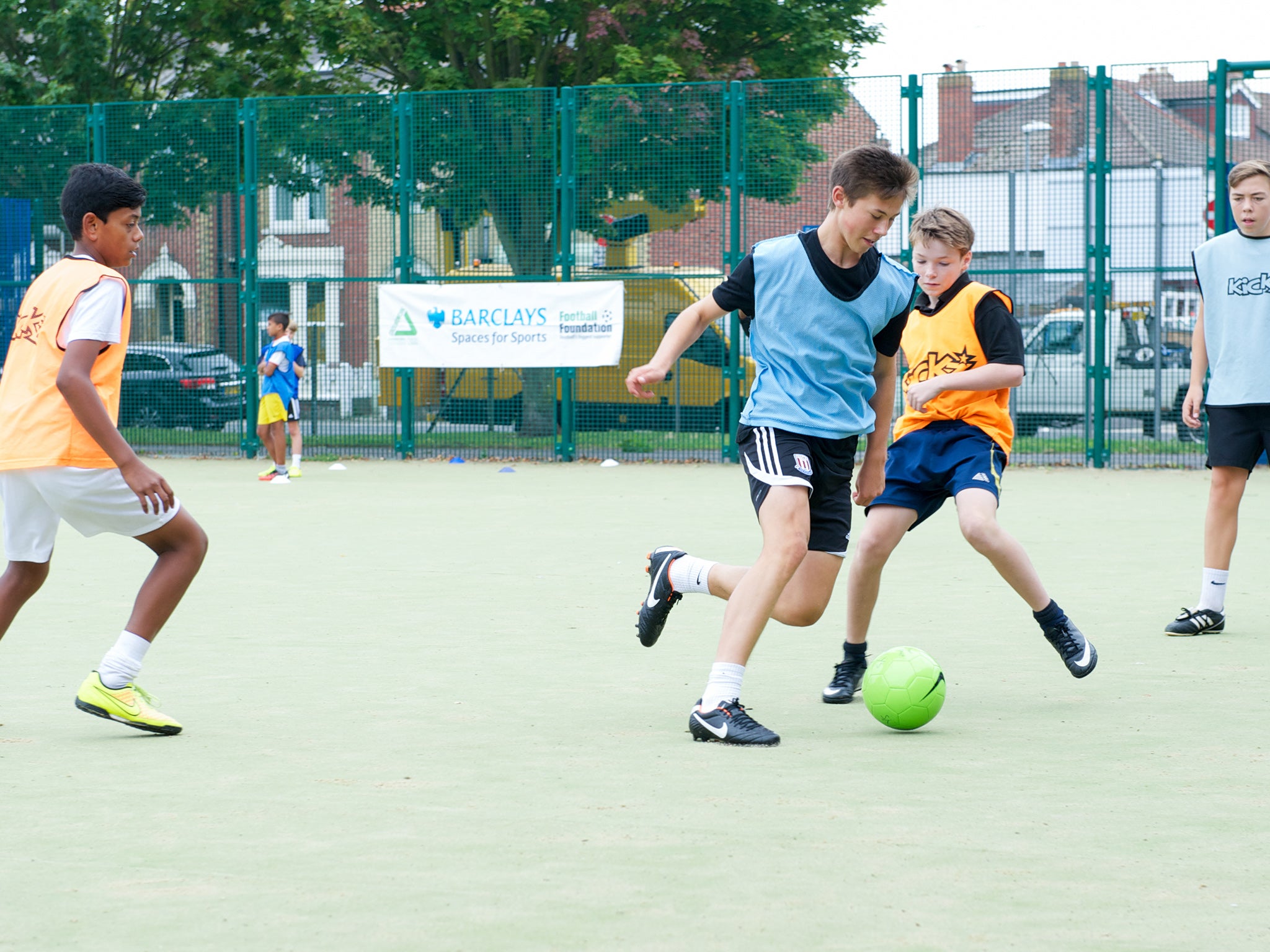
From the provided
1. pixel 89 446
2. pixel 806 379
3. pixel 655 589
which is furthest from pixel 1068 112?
pixel 89 446

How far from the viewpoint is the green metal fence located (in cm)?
1600

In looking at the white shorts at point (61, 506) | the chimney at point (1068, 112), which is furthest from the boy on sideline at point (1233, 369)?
the chimney at point (1068, 112)

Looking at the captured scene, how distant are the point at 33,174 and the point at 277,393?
5.35 metres

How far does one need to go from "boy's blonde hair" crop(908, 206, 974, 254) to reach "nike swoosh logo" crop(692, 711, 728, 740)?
184cm

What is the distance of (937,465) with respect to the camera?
5594 millimetres

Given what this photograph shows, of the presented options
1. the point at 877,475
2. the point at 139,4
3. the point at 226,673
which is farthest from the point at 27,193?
the point at 877,475

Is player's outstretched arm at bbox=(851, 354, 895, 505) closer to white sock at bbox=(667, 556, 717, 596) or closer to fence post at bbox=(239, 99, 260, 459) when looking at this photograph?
white sock at bbox=(667, 556, 717, 596)

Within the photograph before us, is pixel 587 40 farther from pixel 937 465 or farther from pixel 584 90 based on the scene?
pixel 937 465

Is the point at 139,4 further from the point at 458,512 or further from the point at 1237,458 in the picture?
the point at 1237,458

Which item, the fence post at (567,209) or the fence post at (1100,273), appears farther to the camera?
the fence post at (567,209)

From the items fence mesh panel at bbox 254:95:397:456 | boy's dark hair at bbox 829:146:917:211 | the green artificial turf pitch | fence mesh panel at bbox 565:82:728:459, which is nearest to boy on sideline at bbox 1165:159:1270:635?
the green artificial turf pitch

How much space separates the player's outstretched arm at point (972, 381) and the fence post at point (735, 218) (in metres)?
11.0

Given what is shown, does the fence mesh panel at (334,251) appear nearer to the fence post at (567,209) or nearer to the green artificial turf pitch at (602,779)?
the fence post at (567,209)

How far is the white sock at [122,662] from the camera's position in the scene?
484 cm
